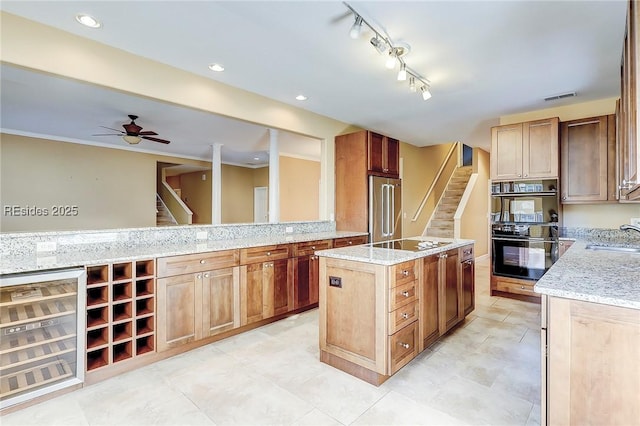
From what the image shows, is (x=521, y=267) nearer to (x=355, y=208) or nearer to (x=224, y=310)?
(x=355, y=208)

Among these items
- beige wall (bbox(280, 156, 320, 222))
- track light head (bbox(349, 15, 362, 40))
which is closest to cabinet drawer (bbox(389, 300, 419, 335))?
track light head (bbox(349, 15, 362, 40))

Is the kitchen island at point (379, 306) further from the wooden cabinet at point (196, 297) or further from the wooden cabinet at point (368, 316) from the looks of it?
the wooden cabinet at point (196, 297)

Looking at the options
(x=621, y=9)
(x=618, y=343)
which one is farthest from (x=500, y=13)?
(x=618, y=343)

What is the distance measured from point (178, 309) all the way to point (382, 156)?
3.46 m

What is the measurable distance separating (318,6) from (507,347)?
3136 millimetres

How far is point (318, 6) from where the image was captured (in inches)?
83.9

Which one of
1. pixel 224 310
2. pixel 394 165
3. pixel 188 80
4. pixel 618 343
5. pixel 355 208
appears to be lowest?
pixel 224 310

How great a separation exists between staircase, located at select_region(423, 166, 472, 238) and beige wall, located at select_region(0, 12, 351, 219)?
174 inches

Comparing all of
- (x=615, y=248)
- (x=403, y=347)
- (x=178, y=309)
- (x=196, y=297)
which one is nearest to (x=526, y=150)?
(x=615, y=248)

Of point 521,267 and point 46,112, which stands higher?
point 46,112

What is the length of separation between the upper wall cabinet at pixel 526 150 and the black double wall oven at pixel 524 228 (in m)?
0.12

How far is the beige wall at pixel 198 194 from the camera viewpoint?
9.76 meters

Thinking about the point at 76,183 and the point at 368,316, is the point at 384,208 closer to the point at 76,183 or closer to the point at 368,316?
the point at 368,316

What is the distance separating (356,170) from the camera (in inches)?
180
